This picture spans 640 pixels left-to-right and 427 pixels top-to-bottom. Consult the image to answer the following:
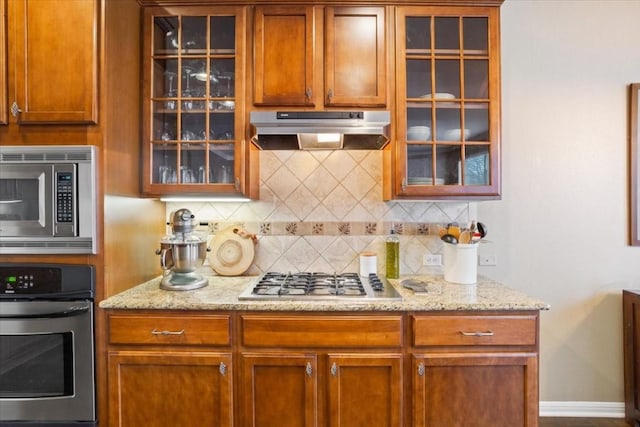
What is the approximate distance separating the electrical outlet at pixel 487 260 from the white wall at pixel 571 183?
0.12ft

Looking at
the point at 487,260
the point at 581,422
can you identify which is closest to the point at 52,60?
the point at 487,260

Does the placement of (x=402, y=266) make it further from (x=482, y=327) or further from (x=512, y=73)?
(x=512, y=73)

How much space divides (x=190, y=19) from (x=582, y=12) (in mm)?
2520

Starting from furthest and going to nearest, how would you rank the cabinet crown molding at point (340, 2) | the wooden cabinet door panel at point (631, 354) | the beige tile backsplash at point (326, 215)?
the beige tile backsplash at point (326, 215) → the wooden cabinet door panel at point (631, 354) → the cabinet crown molding at point (340, 2)

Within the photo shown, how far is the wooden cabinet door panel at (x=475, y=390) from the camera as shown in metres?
1.53

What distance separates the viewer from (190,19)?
1.91 metres

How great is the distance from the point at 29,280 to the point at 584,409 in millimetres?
3306

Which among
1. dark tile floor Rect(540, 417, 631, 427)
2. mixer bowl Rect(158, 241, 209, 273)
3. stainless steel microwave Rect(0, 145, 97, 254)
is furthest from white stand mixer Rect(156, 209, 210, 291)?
dark tile floor Rect(540, 417, 631, 427)

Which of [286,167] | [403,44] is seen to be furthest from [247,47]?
[403,44]

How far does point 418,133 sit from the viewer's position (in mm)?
1908

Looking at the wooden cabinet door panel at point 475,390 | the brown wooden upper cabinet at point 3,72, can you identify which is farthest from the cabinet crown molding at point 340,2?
the wooden cabinet door panel at point 475,390

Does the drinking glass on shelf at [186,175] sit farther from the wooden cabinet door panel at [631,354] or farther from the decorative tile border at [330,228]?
the wooden cabinet door panel at [631,354]

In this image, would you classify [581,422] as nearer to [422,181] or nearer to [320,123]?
[422,181]

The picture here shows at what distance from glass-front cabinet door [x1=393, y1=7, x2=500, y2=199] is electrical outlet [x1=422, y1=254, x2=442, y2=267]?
485 mm
